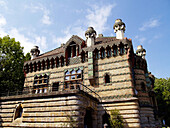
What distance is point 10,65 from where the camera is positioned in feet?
81.5

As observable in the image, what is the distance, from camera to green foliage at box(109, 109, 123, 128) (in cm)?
1358

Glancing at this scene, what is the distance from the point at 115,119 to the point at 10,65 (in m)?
19.9

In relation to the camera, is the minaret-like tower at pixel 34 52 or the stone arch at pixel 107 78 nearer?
the stone arch at pixel 107 78

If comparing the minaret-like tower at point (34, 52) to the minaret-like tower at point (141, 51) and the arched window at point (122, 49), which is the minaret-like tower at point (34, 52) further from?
the minaret-like tower at point (141, 51)

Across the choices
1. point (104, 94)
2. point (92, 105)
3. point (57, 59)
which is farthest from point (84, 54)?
point (92, 105)

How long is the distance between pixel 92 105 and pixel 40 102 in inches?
196

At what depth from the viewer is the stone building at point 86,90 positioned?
12.1 metres

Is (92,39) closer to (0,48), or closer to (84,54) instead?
(84,54)

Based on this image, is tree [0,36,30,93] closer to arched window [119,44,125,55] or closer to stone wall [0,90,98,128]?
stone wall [0,90,98,128]

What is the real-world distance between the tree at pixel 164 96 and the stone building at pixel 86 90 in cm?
1614

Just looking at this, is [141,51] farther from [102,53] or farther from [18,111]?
[18,111]

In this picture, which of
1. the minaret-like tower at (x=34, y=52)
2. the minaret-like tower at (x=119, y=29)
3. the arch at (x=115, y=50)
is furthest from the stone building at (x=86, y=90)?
the minaret-like tower at (x=34, y=52)

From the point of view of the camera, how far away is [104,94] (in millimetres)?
15922

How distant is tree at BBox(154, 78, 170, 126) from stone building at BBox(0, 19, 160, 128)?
635 inches
